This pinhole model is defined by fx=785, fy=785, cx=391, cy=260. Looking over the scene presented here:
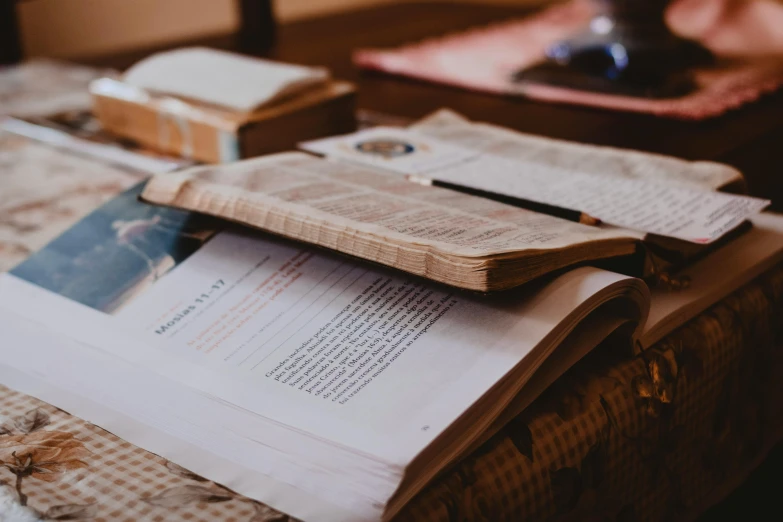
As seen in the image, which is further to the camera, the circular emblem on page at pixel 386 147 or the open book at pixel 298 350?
the circular emblem on page at pixel 386 147

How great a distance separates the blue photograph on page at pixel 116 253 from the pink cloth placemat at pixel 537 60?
68 centimetres

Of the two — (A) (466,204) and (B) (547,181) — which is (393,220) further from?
(B) (547,181)

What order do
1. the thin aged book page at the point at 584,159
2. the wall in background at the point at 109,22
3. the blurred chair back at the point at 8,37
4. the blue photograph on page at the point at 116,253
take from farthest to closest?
the wall in background at the point at 109,22 < the blurred chair back at the point at 8,37 < the thin aged book page at the point at 584,159 < the blue photograph on page at the point at 116,253

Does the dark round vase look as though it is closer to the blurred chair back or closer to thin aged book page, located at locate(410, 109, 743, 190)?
thin aged book page, located at locate(410, 109, 743, 190)

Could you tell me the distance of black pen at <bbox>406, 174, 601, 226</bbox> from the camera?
0.53 meters

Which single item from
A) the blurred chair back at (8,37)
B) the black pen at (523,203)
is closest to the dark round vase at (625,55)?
the black pen at (523,203)

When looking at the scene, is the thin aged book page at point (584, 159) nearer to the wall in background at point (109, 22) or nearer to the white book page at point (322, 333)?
the white book page at point (322, 333)

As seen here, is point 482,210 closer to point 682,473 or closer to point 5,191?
point 682,473

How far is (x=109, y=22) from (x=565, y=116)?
1.75 meters

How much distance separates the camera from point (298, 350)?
42 centimetres

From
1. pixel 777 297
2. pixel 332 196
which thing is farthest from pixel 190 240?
pixel 777 297

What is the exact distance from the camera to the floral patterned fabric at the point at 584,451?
13.9 inches

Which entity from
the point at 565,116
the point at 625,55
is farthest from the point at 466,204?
the point at 625,55

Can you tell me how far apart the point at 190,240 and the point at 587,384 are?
275 mm
